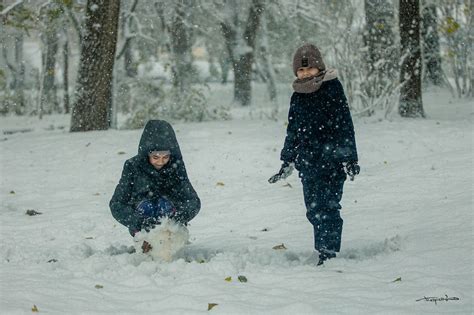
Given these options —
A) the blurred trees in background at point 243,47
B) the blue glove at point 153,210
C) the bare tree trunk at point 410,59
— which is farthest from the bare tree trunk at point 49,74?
the blue glove at point 153,210

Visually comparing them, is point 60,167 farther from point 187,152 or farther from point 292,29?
point 292,29

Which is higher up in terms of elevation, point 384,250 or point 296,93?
point 296,93

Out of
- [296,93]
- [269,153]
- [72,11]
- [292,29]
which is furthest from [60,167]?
[292,29]

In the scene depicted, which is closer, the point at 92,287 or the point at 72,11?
the point at 92,287

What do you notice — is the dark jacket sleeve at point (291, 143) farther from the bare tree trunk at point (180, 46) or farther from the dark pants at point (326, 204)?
the bare tree trunk at point (180, 46)

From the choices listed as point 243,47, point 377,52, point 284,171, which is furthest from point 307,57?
point 243,47

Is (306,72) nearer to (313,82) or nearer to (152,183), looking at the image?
(313,82)

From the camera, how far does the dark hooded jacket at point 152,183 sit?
529 cm

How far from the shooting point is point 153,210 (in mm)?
5297

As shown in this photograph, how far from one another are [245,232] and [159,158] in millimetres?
1835

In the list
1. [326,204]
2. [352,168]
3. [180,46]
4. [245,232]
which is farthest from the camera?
[180,46]

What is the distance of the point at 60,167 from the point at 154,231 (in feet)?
18.0

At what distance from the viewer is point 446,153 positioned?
9906 millimetres

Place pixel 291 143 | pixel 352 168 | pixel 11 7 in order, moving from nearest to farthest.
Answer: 1. pixel 352 168
2. pixel 291 143
3. pixel 11 7
